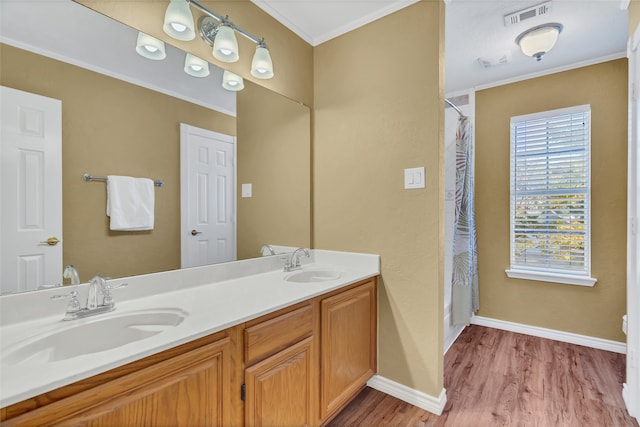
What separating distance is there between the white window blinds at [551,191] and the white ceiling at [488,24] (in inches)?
19.8

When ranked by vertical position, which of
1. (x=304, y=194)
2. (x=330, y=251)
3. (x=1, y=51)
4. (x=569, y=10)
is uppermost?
(x=569, y=10)

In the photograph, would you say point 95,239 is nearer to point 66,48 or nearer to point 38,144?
point 38,144

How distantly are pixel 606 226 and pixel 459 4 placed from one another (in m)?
2.20

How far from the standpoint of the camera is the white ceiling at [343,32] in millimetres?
1135

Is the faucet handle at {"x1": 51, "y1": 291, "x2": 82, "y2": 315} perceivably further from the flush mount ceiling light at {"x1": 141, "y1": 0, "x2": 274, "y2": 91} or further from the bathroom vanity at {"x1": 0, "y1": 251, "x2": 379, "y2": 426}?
the flush mount ceiling light at {"x1": 141, "y1": 0, "x2": 274, "y2": 91}

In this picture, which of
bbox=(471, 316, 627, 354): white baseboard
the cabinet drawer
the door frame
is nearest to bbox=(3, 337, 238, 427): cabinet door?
the cabinet drawer

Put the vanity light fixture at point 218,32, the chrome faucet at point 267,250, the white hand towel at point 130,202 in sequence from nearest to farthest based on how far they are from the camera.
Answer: the white hand towel at point 130,202 < the vanity light fixture at point 218,32 < the chrome faucet at point 267,250

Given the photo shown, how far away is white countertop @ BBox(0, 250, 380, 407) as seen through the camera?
0.73 meters

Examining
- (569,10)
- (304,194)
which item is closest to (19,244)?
(304,194)

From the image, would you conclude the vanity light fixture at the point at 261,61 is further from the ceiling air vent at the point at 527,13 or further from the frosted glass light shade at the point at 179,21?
the ceiling air vent at the point at 527,13

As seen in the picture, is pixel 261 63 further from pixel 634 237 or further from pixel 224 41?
pixel 634 237

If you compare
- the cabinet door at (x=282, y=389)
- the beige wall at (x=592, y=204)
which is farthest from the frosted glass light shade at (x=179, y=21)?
the beige wall at (x=592, y=204)

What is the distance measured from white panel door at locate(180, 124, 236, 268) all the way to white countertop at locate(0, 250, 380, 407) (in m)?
0.09

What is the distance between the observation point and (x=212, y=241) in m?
1.67
